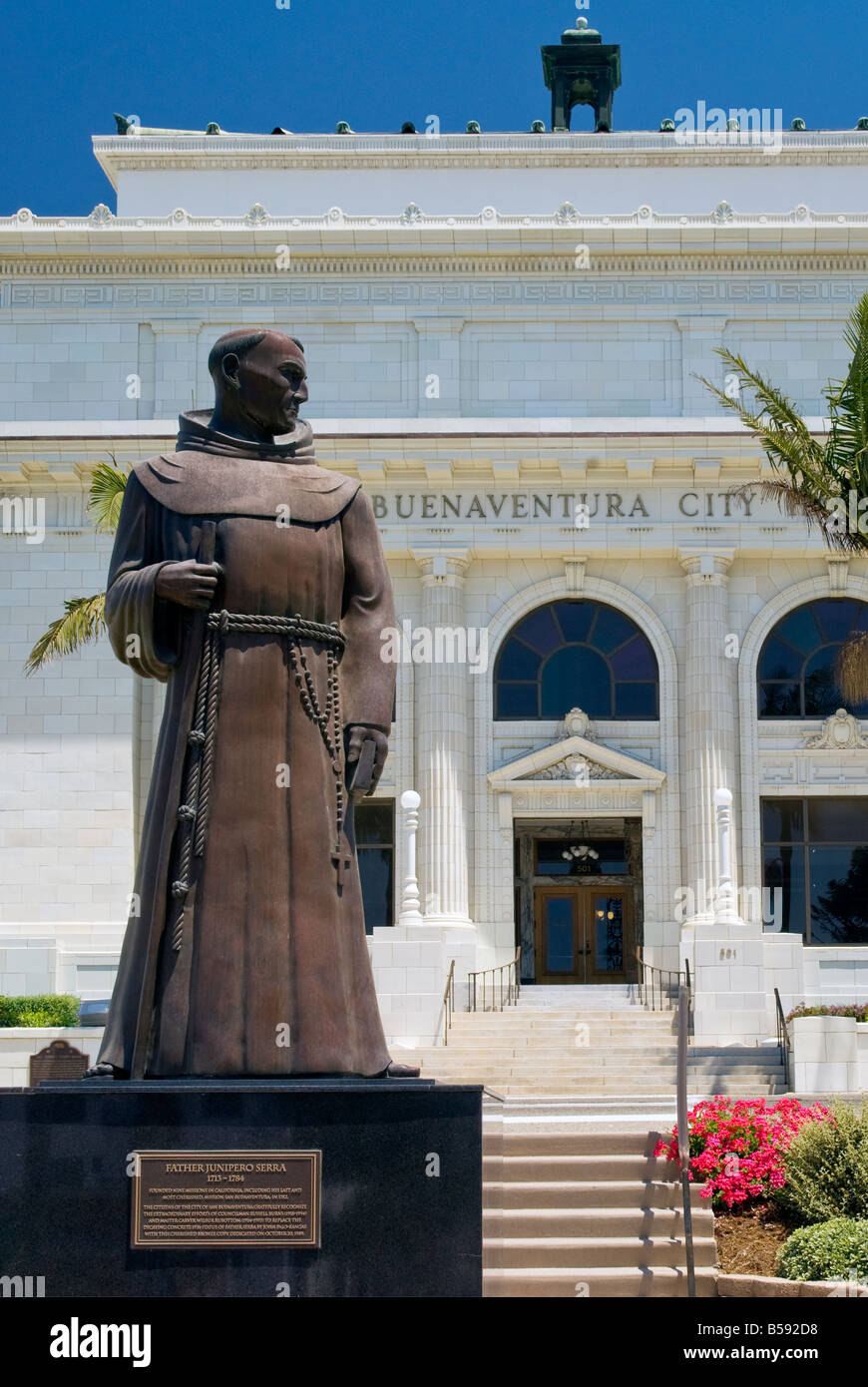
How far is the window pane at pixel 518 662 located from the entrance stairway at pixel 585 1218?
23635 mm

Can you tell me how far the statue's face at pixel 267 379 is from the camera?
932 cm

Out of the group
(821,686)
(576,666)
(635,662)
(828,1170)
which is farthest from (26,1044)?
(821,686)

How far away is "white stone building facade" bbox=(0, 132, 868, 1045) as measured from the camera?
3641 cm

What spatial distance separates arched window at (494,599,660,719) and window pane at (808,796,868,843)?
3.85 m

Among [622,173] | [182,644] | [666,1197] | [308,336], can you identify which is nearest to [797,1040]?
[666,1197]

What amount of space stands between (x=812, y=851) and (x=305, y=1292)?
30.1m

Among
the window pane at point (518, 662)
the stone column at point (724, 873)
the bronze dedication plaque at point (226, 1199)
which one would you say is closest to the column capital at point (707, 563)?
the window pane at point (518, 662)

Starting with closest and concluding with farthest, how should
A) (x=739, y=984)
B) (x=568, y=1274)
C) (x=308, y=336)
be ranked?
(x=568, y=1274)
(x=739, y=984)
(x=308, y=336)

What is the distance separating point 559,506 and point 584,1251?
25.7 m

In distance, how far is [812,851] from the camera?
3669 cm

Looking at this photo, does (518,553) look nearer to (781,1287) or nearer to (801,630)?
(801,630)

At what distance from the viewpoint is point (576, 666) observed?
37.7m

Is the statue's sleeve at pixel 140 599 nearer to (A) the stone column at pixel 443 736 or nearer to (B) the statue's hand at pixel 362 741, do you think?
(B) the statue's hand at pixel 362 741

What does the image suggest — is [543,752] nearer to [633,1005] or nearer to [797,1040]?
[633,1005]
